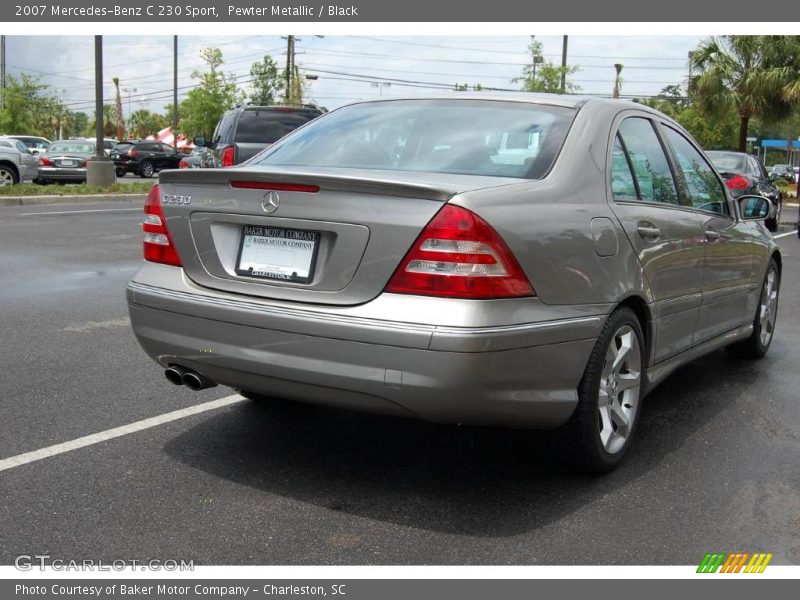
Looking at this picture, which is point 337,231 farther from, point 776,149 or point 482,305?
point 776,149

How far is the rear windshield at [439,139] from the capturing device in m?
3.98

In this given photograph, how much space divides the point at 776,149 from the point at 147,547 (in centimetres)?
12783

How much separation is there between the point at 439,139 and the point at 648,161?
114 centimetres

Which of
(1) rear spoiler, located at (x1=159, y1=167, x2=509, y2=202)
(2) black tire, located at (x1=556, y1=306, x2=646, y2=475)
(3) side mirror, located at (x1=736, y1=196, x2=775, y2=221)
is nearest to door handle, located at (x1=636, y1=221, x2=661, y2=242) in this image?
(2) black tire, located at (x1=556, y1=306, x2=646, y2=475)

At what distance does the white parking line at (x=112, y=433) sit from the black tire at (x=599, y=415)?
6.36 feet

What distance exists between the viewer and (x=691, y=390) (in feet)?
18.5

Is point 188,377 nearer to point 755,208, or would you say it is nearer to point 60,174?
point 755,208

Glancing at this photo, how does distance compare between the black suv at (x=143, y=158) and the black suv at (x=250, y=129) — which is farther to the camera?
the black suv at (x=143, y=158)

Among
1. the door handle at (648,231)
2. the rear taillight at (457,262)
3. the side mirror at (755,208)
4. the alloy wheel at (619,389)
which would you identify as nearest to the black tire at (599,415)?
the alloy wheel at (619,389)

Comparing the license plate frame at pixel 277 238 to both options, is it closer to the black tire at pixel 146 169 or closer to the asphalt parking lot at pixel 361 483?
the asphalt parking lot at pixel 361 483

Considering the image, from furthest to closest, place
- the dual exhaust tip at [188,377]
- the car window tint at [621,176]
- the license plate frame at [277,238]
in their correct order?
the car window tint at [621,176]
the dual exhaust tip at [188,377]
the license plate frame at [277,238]

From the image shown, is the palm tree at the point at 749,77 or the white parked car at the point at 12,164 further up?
the palm tree at the point at 749,77

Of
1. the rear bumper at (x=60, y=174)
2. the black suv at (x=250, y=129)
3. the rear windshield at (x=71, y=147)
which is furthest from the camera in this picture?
the rear windshield at (x=71, y=147)

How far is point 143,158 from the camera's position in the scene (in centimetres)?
3853
